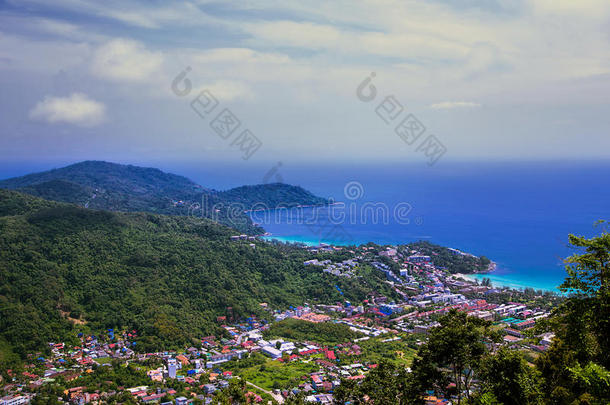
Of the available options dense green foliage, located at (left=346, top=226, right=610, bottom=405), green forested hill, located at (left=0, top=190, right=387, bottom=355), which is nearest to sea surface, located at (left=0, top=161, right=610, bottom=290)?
green forested hill, located at (left=0, top=190, right=387, bottom=355)

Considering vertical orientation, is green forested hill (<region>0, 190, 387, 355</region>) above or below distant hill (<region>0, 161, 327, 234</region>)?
below

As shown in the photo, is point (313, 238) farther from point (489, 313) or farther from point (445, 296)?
point (489, 313)

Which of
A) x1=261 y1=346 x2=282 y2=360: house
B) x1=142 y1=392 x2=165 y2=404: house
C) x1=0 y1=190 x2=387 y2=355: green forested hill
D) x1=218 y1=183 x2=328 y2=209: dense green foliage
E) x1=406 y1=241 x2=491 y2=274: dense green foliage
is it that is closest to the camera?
x1=142 y1=392 x2=165 y2=404: house

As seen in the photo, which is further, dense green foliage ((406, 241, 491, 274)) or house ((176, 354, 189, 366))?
dense green foliage ((406, 241, 491, 274))

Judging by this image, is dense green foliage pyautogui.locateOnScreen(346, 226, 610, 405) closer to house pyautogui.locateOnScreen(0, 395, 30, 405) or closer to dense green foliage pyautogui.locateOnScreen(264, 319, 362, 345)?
house pyautogui.locateOnScreen(0, 395, 30, 405)

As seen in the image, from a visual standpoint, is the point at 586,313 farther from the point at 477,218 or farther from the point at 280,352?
A: the point at 477,218
